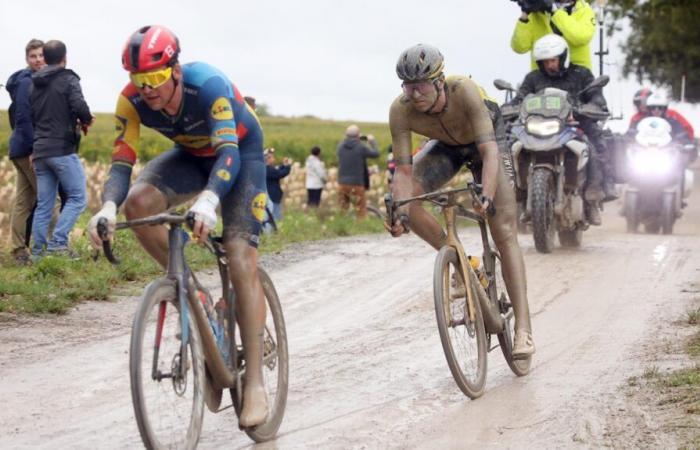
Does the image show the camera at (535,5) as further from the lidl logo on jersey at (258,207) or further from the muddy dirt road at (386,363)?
the lidl logo on jersey at (258,207)

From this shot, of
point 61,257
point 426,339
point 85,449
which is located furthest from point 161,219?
point 61,257

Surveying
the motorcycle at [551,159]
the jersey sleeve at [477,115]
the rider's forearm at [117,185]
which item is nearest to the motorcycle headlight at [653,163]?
the motorcycle at [551,159]

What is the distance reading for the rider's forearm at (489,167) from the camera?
310 inches

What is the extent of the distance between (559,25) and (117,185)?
1035 cm

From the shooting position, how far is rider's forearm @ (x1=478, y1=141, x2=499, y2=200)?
7.87 meters

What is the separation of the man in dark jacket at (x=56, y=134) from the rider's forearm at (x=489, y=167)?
5.66 m

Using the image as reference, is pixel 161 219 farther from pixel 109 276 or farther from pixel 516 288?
pixel 109 276

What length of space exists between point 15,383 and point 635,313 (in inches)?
209

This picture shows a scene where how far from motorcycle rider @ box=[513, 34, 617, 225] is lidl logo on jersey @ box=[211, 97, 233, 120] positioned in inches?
363

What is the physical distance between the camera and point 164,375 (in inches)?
225

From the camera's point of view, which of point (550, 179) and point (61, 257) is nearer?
point (61, 257)

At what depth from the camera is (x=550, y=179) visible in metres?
14.9

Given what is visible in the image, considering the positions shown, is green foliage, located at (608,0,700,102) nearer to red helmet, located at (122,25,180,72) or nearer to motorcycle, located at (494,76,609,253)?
motorcycle, located at (494,76,609,253)

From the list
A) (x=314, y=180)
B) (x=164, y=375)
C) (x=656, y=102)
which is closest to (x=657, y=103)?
(x=656, y=102)
